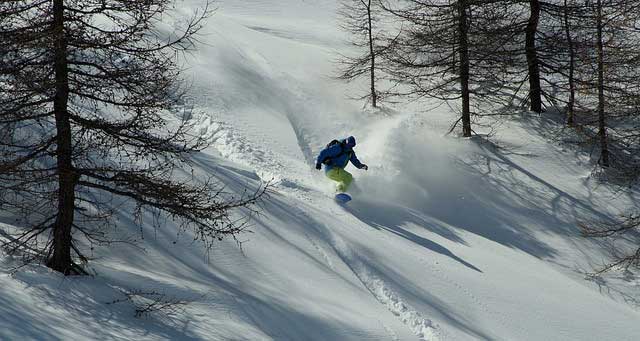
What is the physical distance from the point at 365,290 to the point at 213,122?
794 centimetres

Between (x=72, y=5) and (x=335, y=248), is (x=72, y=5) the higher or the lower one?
the higher one

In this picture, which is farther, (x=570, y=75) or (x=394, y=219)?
(x=570, y=75)

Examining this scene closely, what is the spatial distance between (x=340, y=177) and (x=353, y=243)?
3.04 metres

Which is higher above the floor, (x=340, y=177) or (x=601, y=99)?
(x=601, y=99)

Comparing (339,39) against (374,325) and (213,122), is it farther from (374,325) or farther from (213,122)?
(374,325)

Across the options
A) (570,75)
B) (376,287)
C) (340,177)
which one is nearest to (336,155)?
(340,177)

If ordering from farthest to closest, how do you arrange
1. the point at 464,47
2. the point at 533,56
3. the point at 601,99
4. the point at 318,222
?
the point at 533,56, the point at 464,47, the point at 601,99, the point at 318,222

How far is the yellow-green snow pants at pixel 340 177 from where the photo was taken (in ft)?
51.4

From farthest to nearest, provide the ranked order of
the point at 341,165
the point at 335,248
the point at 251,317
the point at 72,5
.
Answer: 1. the point at 341,165
2. the point at 335,248
3. the point at 251,317
4. the point at 72,5

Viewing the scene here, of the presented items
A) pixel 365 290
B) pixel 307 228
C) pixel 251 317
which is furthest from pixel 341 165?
A: pixel 251 317

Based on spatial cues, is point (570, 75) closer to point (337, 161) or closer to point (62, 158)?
point (337, 161)

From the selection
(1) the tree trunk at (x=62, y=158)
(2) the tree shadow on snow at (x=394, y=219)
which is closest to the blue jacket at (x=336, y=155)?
(2) the tree shadow on snow at (x=394, y=219)

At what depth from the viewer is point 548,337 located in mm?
12078

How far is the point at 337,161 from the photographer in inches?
621
